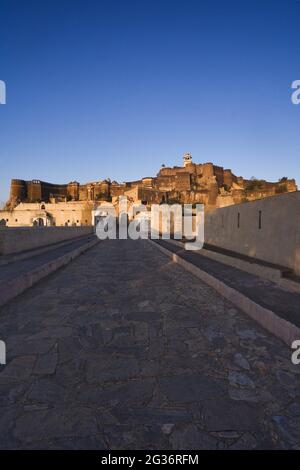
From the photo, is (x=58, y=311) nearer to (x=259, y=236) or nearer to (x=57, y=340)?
(x=57, y=340)

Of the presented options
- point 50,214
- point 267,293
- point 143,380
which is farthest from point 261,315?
point 50,214

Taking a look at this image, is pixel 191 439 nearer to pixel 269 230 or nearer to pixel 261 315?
pixel 261 315

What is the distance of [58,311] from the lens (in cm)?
470

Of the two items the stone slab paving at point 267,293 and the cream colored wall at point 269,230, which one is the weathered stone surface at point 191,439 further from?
the cream colored wall at point 269,230

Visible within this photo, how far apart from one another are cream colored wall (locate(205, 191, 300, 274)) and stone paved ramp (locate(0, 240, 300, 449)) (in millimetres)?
3616

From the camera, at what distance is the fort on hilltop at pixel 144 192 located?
65.6 m

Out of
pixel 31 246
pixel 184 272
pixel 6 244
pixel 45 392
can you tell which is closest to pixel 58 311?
pixel 45 392

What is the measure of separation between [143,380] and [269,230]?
7215 millimetres

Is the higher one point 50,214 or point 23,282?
point 50,214

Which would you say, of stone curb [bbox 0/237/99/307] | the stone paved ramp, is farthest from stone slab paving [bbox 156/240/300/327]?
stone curb [bbox 0/237/99/307]

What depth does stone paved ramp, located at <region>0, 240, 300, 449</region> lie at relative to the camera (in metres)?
1.95

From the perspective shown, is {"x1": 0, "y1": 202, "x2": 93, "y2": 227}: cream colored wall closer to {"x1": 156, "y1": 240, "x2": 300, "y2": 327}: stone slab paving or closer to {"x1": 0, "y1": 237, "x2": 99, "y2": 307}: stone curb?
{"x1": 0, "y1": 237, "x2": 99, "y2": 307}: stone curb

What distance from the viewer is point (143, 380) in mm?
2639
